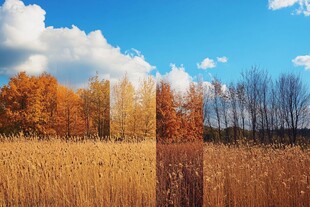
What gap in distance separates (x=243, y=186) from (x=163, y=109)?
9.78m

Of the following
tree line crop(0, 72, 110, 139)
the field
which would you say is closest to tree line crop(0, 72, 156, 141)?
tree line crop(0, 72, 110, 139)

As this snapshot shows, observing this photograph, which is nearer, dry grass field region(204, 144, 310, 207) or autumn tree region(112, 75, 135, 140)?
dry grass field region(204, 144, 310, 207)

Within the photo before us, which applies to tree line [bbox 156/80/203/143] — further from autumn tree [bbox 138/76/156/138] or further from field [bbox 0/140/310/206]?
field [bbox 0/140/310/206]

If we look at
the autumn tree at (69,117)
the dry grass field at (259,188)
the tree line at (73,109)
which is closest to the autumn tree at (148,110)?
the tree line at (73,109)

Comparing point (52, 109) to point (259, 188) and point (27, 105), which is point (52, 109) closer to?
point (27, 105)

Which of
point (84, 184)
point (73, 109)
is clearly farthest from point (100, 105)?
point (84, 184)

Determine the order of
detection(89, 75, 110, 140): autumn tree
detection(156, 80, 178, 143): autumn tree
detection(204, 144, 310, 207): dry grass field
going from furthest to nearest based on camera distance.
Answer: detection(89, 75, 110, 140): autumn tree → detection(156, 80, 178, 143): autumn tree → detection(204, 144, 310, 207): dry grass field

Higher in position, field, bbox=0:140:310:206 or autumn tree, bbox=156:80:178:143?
autumn tree, bbox=156:80:178:143

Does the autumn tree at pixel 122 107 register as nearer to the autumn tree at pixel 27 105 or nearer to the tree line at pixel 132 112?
the tree line at pixel 132 112

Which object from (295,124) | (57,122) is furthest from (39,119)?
(295,124)

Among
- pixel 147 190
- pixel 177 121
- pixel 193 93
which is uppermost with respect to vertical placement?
pixel 193 93

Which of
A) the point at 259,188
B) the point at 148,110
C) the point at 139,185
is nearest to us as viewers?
the point at 259,188

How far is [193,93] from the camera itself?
16703 mm

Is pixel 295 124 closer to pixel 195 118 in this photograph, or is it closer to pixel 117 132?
pixel 195 118
